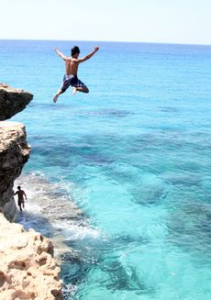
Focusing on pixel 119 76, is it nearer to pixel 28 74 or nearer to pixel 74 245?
pixel 28 74

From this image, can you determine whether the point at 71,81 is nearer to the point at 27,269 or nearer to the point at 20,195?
the point at 27,269

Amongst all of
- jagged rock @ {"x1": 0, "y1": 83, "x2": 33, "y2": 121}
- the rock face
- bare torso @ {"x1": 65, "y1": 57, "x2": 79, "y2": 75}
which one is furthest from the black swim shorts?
jagged rock @ {"x1": 0, "y1": 83, "x2": 33, "y2": 121}

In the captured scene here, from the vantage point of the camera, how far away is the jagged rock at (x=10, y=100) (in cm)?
2061

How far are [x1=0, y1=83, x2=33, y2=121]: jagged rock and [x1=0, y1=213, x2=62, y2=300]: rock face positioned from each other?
13.2 metres

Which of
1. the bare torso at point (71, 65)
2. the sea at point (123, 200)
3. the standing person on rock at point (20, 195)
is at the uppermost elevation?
the bare torso at point (71, 65)

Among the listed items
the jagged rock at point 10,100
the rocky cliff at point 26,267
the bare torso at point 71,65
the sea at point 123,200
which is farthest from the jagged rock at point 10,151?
the rocky cliff at point 26,267

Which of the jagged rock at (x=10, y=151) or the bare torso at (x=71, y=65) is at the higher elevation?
the bare torso at (x=71, y=65)

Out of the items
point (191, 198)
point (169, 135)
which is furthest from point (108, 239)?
point (169, 135)

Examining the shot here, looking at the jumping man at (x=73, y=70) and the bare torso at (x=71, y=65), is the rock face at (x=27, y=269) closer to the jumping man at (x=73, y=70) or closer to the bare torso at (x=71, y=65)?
the jumping man at (x=73, y=70)

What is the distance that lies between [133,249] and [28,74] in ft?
277

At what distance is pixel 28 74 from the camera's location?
9906 cm

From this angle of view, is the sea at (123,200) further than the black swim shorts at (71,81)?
Yes

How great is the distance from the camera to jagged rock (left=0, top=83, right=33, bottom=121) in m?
20.6

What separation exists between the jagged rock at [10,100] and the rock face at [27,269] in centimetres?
1315
